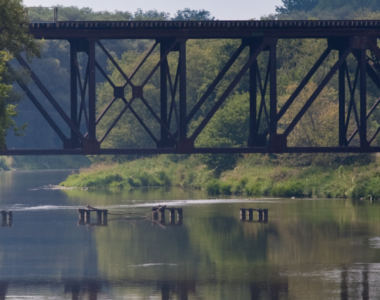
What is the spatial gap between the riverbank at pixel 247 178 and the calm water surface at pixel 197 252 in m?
3.84

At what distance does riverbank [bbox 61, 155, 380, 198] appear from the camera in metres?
65.1

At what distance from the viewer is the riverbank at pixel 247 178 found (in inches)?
2564

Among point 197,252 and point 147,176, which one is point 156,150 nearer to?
point 197,252

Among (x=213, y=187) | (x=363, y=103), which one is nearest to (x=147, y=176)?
(x=213, y=187)

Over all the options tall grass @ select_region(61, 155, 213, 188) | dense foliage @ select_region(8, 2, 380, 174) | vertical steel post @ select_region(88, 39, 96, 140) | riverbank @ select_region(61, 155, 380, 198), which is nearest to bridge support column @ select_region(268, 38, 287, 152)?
vertical steel post @ select_region(88, 39, 96, 140)

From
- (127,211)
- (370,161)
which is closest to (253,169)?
(370,161)

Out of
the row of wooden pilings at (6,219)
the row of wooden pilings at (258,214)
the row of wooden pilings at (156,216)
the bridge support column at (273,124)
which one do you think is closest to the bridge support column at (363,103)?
the bridge support column at (273,124)

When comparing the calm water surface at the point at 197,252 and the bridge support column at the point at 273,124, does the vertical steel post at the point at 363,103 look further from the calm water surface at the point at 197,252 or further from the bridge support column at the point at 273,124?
the calm water surface at the point at 197,252

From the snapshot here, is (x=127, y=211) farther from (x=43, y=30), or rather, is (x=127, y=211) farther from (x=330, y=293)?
(x=330, y=293)

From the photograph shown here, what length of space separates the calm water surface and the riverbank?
3.84 metres

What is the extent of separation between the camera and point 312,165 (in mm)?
71688

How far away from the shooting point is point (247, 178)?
73062 mm

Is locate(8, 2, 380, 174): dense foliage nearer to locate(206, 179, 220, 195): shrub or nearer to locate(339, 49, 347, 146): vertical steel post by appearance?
locate(206, 179, 220, 195): shrub

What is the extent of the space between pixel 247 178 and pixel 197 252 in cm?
3320
